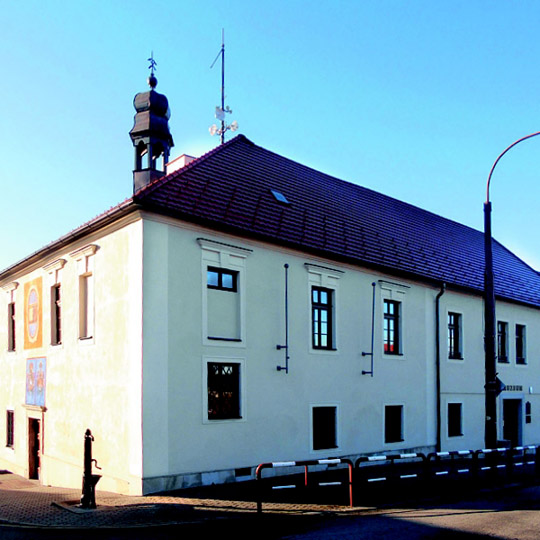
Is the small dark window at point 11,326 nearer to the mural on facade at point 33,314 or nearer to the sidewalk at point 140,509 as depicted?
the mural on facade at point 33,314

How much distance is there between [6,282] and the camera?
2447 cm

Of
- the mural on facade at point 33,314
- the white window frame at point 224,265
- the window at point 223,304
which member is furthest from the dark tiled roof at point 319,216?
the mural on facade at point 33,314

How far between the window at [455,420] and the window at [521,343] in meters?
5.30

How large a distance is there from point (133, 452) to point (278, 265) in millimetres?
6218

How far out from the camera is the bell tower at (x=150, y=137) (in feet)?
70.7

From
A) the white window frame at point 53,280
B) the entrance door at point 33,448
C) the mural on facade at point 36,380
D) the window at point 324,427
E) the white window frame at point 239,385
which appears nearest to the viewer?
the white window frame at point 239,385

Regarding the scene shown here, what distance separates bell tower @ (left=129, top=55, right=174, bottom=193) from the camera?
70.7ft

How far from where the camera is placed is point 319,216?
826 inches

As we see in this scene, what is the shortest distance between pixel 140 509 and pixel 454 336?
49.9 feet

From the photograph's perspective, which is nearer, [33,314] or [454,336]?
[33,314]

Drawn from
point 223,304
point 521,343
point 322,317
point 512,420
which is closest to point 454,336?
point 521,343

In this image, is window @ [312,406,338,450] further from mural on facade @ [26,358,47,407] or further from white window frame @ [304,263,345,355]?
mural on facade @ [26,358,47,407]

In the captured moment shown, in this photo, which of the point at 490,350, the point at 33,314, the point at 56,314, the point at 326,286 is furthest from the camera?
the point at 33,314

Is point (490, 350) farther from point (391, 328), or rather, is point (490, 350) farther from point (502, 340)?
point (502, 340)
